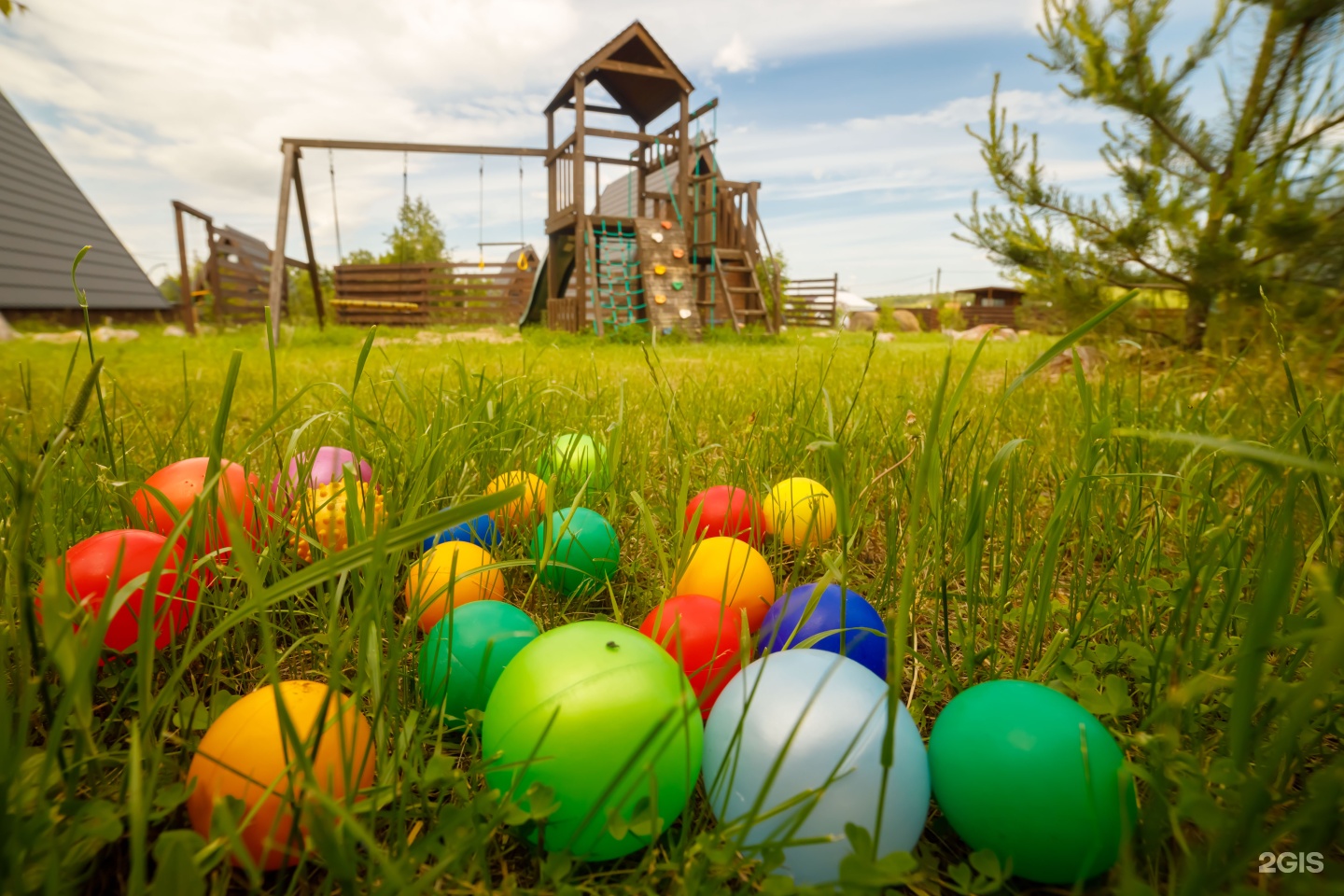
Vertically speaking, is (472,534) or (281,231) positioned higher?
(281,231)

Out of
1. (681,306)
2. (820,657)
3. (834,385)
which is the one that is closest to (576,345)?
(681,306)

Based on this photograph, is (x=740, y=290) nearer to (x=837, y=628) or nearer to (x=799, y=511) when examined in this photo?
(x=799, y=511)

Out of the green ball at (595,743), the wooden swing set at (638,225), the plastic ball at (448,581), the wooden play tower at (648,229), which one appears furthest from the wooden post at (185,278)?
the green ball at (595,743)

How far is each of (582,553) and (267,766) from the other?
70cm

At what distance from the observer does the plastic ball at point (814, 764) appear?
730 millimetres

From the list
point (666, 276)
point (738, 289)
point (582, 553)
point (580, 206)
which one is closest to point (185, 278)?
point (580, 206)

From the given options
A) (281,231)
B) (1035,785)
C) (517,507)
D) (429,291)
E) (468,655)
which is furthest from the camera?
(429,291)

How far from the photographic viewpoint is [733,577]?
4.05ft

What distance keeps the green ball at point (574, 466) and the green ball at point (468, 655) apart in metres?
0.51

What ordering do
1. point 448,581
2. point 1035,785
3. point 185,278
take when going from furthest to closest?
point 185,278
point 448,581
point 1035,785

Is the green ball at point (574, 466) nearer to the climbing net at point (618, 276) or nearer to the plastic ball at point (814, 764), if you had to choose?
the plastic ball at point (814, 764)

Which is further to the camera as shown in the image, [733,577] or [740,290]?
[740,290]

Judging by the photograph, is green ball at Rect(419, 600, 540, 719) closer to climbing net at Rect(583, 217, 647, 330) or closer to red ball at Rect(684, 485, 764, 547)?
red ball at Rect(684, 485, 764, 547)

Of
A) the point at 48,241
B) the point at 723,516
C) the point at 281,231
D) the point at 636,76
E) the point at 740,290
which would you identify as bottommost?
the point at 723,516
